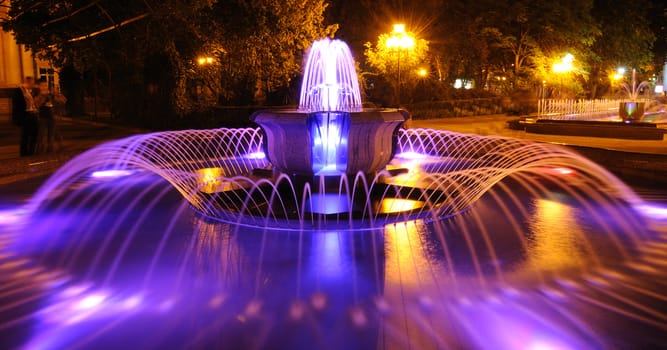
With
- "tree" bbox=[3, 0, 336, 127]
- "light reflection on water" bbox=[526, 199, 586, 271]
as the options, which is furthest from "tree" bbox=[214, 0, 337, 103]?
"light reflection on water" bbox=[526, 199, 586, 271]

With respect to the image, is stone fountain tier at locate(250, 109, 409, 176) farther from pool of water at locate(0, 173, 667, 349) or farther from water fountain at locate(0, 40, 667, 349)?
pool of water at locate(0, 173, 667, 349)

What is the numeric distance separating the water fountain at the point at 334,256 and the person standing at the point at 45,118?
6.01 ft

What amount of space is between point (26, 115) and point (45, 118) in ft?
1.84

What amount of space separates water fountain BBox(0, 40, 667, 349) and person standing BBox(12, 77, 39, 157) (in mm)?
1937

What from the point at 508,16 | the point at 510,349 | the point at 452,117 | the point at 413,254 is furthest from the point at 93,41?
the point at 508,16

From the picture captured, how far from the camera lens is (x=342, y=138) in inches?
380

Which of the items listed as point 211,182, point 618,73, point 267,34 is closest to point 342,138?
point 211,182

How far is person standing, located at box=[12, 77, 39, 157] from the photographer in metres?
13.0

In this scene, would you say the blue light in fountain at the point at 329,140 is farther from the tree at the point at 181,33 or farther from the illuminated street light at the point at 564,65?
the illuminated street light at the point at 564,65

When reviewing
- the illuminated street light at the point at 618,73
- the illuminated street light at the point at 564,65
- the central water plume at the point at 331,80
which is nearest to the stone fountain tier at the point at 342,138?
the central water plume at the point at 331,80

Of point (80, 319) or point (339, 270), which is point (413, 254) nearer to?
point (339, 270)

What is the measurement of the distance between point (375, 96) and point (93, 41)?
70.8ft

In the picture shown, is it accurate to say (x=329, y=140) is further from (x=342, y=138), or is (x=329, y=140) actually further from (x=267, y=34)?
(x=267, y=34)

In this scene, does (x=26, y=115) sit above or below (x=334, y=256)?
above
